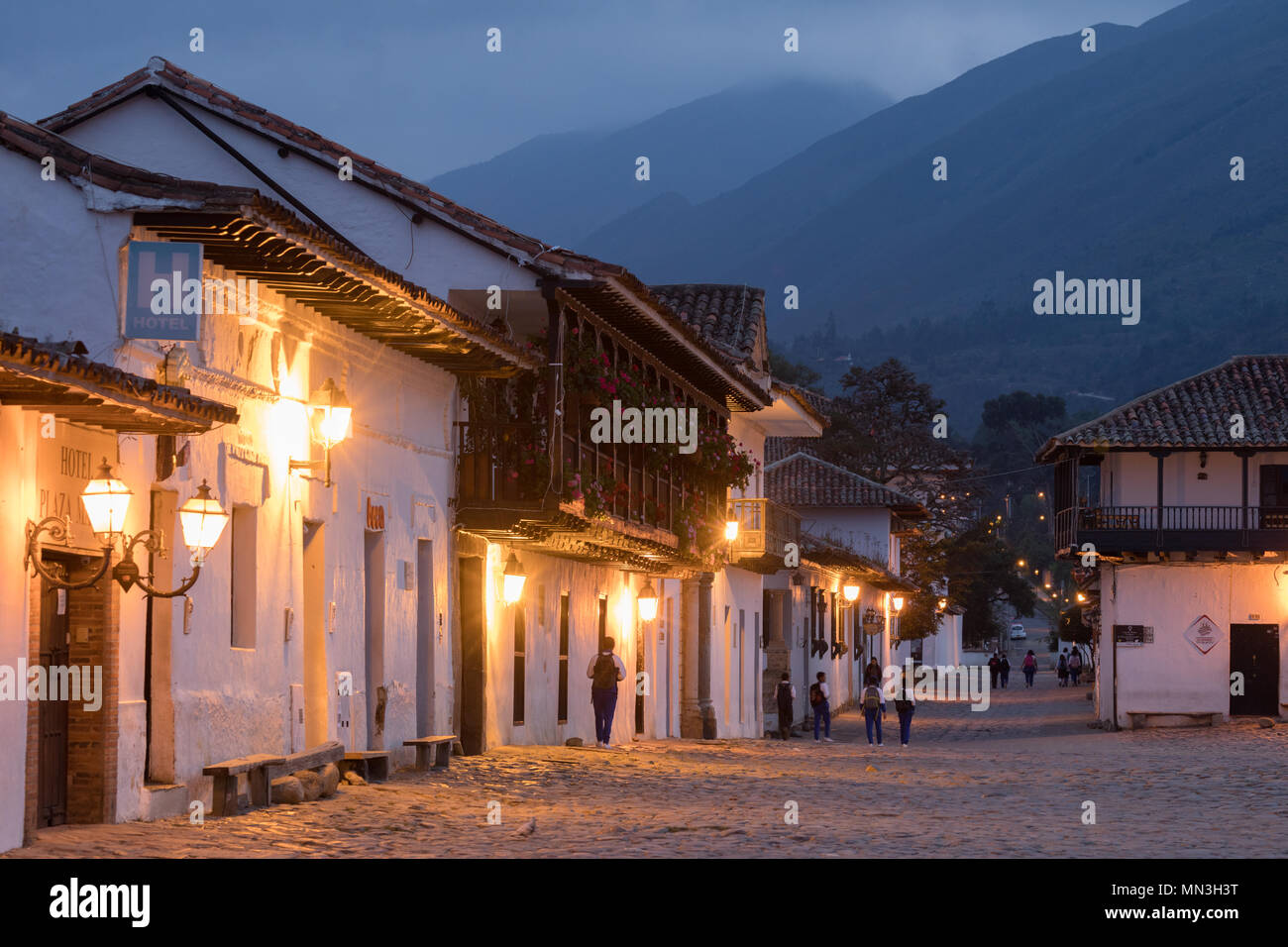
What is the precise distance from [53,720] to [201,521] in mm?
1586

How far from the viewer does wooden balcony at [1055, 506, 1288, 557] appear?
4031cm

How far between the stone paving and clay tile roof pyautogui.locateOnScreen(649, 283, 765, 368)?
8390 mm

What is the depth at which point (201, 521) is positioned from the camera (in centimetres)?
1217

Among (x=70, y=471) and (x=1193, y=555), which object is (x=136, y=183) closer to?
(x=70, y=471)

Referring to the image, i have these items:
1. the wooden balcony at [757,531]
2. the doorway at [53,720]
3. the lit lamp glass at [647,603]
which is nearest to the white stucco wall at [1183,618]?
the wooden balcony at [757,531]

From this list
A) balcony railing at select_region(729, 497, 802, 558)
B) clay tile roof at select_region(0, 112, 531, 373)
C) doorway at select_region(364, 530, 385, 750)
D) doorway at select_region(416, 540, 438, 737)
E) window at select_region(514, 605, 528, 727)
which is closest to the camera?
clay tile roof at select_region(0, 112, 531, 373)

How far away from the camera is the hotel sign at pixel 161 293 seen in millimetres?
12641

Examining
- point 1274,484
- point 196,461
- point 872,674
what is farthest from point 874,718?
point 196,461

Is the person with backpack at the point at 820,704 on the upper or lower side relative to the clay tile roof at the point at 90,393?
lower

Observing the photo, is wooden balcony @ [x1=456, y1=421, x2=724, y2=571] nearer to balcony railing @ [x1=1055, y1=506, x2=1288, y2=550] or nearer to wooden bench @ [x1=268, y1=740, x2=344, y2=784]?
wooden bench @ [x1=268, y1=740, x2=344, y2=784]

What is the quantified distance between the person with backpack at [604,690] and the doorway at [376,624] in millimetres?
6962

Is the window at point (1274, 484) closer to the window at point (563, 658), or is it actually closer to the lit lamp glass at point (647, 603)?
the lit lamp glass at point (647, 603)

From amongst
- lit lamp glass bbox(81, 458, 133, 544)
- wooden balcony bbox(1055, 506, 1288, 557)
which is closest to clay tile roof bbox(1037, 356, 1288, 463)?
wooden balcony bbox(1055, 506, 1288, 557)
